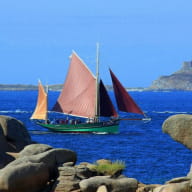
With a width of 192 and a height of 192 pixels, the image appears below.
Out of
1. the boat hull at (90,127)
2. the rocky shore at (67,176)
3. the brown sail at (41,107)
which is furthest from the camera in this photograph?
the brown sail at (41,107)

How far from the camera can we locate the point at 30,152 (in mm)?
25984

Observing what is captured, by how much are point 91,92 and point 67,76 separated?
9.51ft

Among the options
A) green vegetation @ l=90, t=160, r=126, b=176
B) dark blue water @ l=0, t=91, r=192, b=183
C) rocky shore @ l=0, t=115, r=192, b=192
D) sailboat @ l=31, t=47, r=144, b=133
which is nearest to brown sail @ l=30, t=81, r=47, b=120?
dark blue water @ l=0, t=91, r=192, b=183

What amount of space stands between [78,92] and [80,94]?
1.87 feet

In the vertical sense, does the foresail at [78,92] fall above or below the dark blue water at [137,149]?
above

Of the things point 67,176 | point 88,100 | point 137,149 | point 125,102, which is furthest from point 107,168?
point 88,100

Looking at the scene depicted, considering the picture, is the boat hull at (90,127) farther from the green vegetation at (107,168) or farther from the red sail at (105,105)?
the green vegetation at (107,168)

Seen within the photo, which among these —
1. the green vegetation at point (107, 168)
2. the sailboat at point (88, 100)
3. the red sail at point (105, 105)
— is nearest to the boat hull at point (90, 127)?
the sailboat at point (88, 100)

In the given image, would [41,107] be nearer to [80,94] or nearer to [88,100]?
[88,100]

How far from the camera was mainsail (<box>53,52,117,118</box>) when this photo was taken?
79688 millimetres

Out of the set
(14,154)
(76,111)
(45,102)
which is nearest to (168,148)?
(76,111)

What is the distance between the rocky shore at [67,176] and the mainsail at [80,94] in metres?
53.5

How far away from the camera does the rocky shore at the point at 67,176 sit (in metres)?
21.1

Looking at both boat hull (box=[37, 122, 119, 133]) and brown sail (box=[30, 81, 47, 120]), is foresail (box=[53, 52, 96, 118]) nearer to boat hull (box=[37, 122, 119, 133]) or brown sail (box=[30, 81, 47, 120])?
boat hull (box=[37, 122, 119, 133])
